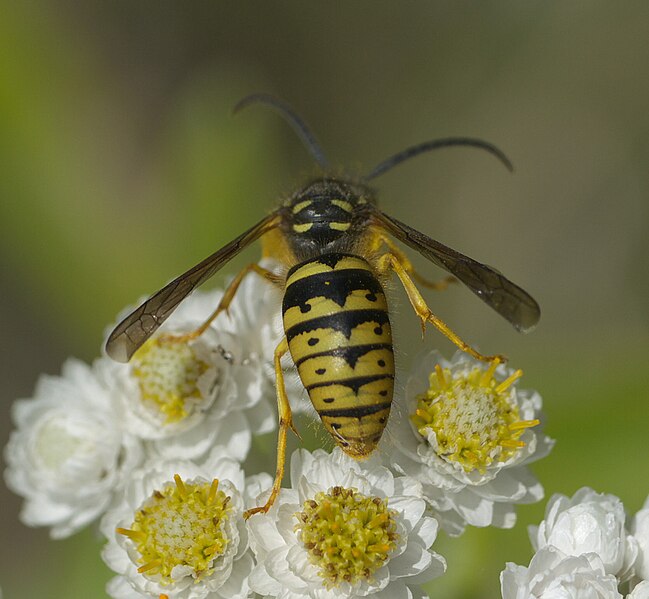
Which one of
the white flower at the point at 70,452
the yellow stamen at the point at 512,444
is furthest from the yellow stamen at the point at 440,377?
the white flower at the point at 70,452

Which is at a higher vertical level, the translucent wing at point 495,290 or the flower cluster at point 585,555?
the translucent wing at point 495,290

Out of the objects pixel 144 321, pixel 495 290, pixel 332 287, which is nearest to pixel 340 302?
pixel 332 287

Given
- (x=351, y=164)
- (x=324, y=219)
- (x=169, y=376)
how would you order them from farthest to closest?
1. (x=351, y=164)
2. (x=169, y=376)
3. (x=324, y=219)

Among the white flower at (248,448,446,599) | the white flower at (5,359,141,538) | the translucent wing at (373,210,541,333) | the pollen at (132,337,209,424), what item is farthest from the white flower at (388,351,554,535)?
the white flower at (5,359,141,538)

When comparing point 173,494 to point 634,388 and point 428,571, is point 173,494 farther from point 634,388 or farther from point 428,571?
point 634,388

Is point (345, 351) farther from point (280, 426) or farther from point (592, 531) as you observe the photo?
point (592, 531)

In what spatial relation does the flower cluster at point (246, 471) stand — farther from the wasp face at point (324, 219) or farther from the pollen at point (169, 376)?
the wasp face at point (324, 219)
